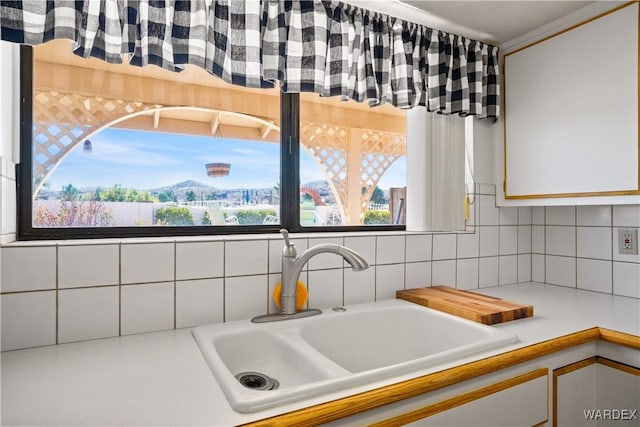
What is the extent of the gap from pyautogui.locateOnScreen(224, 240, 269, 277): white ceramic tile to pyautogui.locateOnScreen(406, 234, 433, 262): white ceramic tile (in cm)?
67

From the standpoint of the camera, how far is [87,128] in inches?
50.9

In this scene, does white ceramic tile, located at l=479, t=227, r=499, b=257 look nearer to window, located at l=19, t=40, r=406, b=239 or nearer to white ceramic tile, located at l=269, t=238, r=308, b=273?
window, located at l=19, t=40, r=406, b=239

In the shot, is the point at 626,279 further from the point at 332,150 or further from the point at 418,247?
the point at 332,150

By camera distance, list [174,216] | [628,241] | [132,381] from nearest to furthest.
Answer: [132,381]
[174,216]
[628,241]

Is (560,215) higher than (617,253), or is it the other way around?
(560,215)

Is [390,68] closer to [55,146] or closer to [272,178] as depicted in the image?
[272,178]

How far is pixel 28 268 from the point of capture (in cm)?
106

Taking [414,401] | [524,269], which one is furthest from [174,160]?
[524,269]

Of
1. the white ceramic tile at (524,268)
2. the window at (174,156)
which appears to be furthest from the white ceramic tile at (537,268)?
the window at (174,156)

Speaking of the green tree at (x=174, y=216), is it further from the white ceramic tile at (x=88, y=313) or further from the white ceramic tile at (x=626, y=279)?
the white ceramic tile at (x=626, y=279)

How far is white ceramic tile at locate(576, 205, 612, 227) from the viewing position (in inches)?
70.3

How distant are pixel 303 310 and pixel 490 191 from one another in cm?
122

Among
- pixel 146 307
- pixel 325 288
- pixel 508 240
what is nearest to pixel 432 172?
pixel 508 240

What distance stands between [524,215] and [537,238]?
0.14 m
